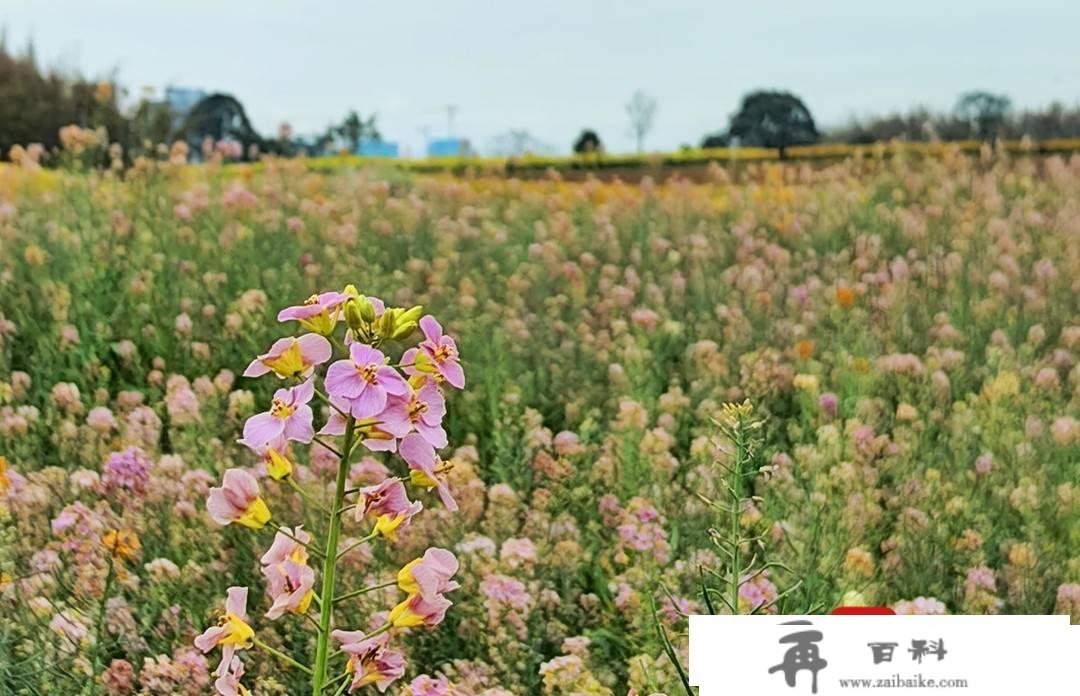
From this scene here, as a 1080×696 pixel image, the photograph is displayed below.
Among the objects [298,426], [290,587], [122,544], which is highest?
[298,426]

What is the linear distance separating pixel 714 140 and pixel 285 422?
121 cm

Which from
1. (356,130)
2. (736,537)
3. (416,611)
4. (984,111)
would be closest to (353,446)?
(416,611)

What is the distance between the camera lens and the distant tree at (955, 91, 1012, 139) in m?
1.85

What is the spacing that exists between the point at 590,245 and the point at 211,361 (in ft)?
2.23

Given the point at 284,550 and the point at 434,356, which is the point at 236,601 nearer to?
the point at 284,550

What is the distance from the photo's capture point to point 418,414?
0.79 metres

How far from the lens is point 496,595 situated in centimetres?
122

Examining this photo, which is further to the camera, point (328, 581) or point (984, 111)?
point (984, 111)

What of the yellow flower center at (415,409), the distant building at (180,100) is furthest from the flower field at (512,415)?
the distant building at (180,100)

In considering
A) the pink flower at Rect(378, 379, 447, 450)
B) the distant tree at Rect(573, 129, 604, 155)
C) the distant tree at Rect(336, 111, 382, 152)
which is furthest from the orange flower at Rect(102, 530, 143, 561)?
the distant tree at Rect(573, 129, 604, 155)

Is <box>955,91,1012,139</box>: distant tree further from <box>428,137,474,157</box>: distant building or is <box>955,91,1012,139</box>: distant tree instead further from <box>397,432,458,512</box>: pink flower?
<box>397,432,458,512</box>: pink flower

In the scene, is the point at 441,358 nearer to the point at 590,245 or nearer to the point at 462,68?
the point at 462,68

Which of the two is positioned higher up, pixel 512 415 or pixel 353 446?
pixel 353 446

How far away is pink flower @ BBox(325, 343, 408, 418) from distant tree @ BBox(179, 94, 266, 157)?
3.85 ft
